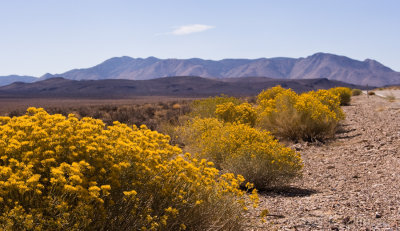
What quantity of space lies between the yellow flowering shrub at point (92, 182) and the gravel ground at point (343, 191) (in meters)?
1.14

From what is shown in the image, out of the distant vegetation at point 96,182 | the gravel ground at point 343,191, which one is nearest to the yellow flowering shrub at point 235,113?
the gravel ground at point 343,191

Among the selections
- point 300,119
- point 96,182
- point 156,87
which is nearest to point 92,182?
point 96,182

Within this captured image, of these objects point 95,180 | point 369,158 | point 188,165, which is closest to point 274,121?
point 369,158

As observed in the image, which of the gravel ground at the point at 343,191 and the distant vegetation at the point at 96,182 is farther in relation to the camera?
the gravel ground at the point at 343,191

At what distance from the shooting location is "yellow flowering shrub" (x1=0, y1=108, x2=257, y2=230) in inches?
114

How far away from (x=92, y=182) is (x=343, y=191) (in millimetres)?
5050

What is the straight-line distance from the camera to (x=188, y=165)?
12.4 ft

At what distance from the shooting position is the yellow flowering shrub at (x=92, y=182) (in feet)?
9.46

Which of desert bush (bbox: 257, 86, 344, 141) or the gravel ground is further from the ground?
desert bush (bbox: 257, 86, 344, 141)

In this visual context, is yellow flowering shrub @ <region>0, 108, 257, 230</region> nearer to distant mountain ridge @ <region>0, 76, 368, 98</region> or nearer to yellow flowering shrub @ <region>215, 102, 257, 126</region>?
yellow flowering shrub @ <region>215, 102, 257, 126</region>

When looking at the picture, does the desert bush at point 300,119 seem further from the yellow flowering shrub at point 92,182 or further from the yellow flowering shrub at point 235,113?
the yellow flowering shrub at point 92,182

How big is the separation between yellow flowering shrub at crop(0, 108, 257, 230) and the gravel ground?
3.74ft

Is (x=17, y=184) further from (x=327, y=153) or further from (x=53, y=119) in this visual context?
(x=327, y=153)

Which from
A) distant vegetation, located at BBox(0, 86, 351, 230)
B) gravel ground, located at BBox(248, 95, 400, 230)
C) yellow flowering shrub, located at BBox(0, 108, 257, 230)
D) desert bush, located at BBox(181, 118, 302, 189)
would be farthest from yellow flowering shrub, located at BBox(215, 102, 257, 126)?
yellow flowering shrub, located at BBox(0, 108, 257, 230)
